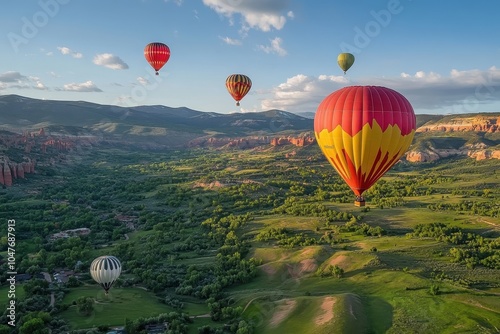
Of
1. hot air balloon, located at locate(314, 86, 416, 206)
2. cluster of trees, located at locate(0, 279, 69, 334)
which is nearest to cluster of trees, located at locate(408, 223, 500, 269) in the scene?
hot air balloon, located at locate(314, 86, 416, 206)

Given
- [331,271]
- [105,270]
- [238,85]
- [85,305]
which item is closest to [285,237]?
[331,271]

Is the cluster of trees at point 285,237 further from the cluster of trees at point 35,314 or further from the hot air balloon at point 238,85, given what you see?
the cluster of trees at point 35,314

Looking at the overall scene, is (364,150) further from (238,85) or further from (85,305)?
(238,85)

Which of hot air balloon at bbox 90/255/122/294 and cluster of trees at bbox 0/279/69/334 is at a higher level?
hot air balloon at bbox 90/255/122/294

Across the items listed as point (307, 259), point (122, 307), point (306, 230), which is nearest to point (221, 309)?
point (122, 307)

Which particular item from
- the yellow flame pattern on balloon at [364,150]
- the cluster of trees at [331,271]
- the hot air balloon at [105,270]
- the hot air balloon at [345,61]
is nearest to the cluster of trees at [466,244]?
the cluster of trees at [331,271]

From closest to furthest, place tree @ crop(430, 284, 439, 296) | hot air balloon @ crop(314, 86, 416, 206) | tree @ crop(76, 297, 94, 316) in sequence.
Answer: hot air balloon @ crop(314, 86, 416, 206) → tree @ crop(430, 284, 439, 296) → tree @ crop(76, 297, 94, 316)

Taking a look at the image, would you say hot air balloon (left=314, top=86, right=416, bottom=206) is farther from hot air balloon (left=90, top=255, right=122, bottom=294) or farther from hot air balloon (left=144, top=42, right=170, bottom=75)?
hot air balloon (left=144, top=42, right=170, bottom=75)
